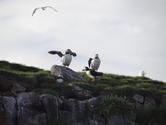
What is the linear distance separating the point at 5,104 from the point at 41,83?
4243mm

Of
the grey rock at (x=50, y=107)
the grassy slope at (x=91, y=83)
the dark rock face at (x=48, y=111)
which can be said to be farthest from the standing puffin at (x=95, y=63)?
the grey rock at (x=50, y=107)

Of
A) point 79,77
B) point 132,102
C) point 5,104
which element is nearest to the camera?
point 5,104

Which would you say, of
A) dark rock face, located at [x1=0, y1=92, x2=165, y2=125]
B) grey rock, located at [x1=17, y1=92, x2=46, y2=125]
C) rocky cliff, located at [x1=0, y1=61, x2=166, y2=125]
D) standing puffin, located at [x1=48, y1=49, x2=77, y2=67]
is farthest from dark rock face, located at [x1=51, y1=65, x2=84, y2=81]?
grey rock, located at [x1=17, y1=92, x2=46, y2=125]

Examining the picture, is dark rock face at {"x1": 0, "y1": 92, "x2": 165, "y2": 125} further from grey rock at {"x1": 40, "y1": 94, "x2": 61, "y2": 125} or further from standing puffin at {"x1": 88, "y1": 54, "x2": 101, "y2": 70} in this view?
standing puffin at {"x1": 88, "y1": 54, "x2": 101, "y2": 70}

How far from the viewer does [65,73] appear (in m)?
44.4

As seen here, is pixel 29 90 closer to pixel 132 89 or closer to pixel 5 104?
pixel 5 104

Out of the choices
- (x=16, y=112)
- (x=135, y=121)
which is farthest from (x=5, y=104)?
(x=135, y=121)

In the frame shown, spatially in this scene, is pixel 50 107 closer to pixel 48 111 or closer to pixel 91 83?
pixel 48 111

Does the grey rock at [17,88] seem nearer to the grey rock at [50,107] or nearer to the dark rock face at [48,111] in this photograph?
the dark rock face at [48,111]

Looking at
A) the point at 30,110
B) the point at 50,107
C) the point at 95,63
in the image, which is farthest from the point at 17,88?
the point at 95,63

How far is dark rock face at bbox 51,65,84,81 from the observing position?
44.2 meters

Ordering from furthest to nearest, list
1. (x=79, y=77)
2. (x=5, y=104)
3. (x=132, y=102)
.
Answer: (x=79, y=77) < (x=132, y=102) < (x=5, y=104)

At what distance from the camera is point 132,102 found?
1606 inches

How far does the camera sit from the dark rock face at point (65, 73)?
145ft
